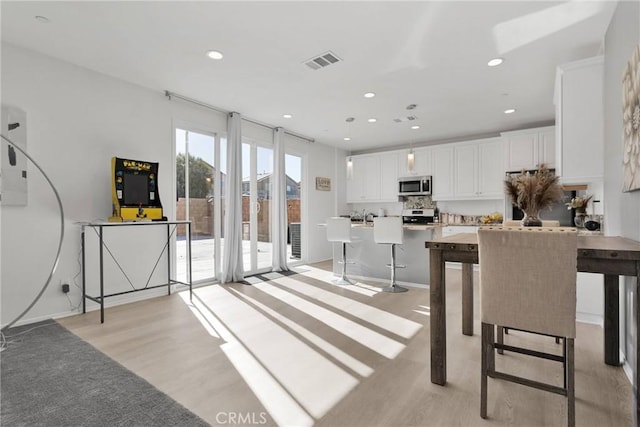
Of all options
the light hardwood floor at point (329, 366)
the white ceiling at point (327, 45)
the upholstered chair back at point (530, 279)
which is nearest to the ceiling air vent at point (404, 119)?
the white ceiling at point (327, 45)

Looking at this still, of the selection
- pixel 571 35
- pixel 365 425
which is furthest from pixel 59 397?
pixel 571 35

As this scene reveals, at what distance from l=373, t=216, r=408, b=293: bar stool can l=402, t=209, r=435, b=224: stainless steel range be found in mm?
2709

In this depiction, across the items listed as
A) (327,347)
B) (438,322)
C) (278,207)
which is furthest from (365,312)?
(278,207)

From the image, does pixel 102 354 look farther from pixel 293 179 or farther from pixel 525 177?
pixel 293 179

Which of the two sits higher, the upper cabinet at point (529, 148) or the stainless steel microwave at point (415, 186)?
the upper cabinet at point (529, 148)

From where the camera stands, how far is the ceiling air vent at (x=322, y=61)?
3.21m

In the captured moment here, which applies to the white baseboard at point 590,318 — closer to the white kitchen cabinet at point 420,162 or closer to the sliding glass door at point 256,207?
the white kitchen cabinet at point 420,162

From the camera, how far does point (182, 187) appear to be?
15.0ft

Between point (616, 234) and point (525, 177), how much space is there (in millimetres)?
1181

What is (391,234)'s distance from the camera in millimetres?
4355

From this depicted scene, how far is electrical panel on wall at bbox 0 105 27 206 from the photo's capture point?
2.94 metres

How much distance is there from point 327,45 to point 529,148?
4387 mm

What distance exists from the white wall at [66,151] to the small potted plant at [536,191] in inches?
157

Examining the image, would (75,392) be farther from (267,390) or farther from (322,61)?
(322,61)
